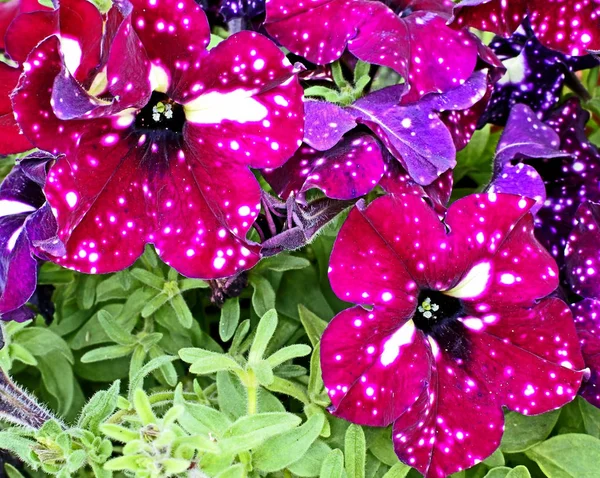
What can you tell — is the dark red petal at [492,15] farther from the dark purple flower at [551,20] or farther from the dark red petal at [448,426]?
the dark red petal at [448,426]

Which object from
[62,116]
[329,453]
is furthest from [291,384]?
[62,116]

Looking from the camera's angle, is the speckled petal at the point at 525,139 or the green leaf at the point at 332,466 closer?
the green leaf at the point at 332,466

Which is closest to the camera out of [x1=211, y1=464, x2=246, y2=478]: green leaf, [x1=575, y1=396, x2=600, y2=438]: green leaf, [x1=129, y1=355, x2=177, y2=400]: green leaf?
[x1=211, y1=464, x2=246, y2=478]: green leaf

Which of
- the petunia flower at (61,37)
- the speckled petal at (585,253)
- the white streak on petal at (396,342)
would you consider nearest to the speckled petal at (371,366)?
the white streak on petal at (396,342)

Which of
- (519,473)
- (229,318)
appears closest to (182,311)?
(229,318)

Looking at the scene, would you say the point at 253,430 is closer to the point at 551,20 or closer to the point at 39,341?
the point at 39,341

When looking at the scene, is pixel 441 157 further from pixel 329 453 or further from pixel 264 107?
pixel 329 453

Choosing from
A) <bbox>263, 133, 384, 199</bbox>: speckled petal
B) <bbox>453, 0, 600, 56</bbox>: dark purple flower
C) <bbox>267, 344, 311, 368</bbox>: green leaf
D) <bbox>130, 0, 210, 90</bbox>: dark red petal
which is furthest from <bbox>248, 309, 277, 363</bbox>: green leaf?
<bbox>453, 0, 600, 56</bbox>: dark purple flower

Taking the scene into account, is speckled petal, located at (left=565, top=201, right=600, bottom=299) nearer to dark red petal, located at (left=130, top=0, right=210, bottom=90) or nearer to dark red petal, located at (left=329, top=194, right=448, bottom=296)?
dark red petal, located at (left=329, top=194, right=448, bottom=296)
